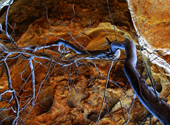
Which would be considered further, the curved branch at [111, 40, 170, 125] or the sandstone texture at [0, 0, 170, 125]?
the sandstone texture at [0, 0, 170, 125]

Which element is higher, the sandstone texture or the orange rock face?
the orange rock face

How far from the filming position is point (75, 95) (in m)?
5.14

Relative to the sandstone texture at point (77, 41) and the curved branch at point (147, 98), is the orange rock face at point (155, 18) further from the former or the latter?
the curved branch at point (147, 98)

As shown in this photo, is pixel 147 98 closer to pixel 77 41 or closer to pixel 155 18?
pixel 155 18

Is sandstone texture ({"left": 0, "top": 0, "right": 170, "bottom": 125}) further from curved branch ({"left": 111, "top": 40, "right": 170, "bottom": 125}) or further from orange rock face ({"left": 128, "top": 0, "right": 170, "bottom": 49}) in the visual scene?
curved branch ({"left": 111, "top": 40, "right": 170, "bottom": 125})

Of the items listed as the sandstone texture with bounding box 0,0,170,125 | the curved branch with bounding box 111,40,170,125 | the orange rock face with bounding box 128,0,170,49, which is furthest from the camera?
the sandstone texture with bounding box 0,0,170,125

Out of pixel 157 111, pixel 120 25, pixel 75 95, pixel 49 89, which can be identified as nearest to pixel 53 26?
pixel 120 25

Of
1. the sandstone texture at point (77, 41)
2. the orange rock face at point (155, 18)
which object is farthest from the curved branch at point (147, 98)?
the sandstone texture at point (77, 41)

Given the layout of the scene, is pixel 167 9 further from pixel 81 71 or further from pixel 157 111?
pixel 81 71

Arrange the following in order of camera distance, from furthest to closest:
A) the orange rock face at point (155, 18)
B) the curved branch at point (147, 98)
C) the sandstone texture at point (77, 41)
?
the sandstone texture at point (77, 41) → the orange rock face at point (155, 18) → the curved branch at point (147, 98)

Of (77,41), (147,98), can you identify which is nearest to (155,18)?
(147,98)

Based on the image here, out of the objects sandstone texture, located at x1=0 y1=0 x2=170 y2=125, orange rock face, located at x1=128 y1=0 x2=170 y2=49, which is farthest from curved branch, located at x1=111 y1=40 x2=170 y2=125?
sandstone texture, located at x1=0 y1=0 x2=170 y2=125

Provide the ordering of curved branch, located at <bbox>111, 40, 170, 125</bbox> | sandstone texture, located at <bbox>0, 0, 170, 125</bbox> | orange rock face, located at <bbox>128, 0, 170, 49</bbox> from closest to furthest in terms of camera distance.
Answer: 1. curved branch, located at <bbox>111, 40, 170, 125</bbox>
2. orange rock face, located at <bbox>128, 0, 170, 49</bbox>
3. sandstone texture, located at <bbox>0, 0, 170, 125</bbox>

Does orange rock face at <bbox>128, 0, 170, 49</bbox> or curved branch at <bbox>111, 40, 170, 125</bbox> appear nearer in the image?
curved branch at <bbox>111, 40, 170, 125</bbox>
